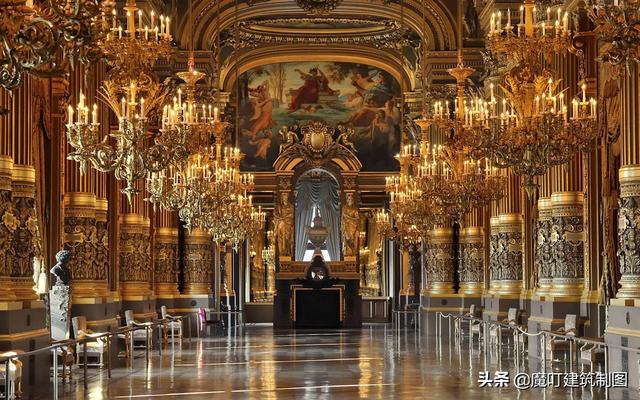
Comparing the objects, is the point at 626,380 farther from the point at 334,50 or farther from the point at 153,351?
the point at 334,50

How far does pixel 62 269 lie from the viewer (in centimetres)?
2108

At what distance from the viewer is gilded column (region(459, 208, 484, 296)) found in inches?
1383

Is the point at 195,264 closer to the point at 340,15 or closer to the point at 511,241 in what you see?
the point at 340,15

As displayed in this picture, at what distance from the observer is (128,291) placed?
30.9 m

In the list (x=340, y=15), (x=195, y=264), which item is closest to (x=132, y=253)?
(x=195, y=264)

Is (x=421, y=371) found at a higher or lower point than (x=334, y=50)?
lower

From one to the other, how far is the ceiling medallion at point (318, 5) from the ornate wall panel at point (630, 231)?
2073 cm

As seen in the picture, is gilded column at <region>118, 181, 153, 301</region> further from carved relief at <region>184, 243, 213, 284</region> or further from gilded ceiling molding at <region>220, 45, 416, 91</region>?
gilded ceiling molding at <region>220, 45, 416, 91</region>

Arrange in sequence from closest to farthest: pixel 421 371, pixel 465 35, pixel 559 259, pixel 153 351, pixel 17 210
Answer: pixel 17 210 → pixel 421 371 → pixel 559 259 → pixel 153 351 → pixel 465 35

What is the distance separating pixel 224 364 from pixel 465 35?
1513 centimetres

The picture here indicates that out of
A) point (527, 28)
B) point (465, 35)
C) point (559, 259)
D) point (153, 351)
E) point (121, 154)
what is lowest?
point (153, 351)

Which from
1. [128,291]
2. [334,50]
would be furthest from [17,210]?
[334,50]

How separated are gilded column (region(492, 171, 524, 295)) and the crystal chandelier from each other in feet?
69.5

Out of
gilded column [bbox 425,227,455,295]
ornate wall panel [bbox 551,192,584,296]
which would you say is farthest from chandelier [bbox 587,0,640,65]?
gilded column [bbox 425,227,455,295]
